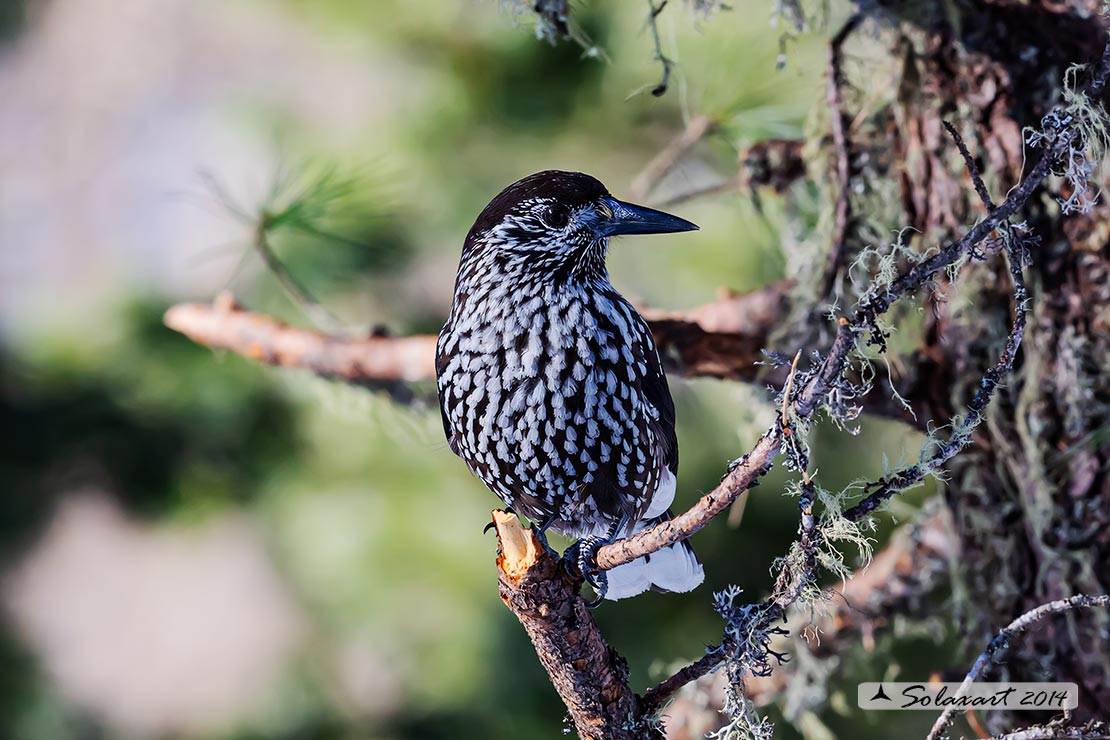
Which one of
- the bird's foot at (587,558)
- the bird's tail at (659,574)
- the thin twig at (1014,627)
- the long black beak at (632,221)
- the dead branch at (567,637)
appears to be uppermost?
the long black beak at (632,221)

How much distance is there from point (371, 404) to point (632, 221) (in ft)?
4.41

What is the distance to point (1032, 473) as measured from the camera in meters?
2.32

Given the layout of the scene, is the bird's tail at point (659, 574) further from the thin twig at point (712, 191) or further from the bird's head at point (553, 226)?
the thin twig at point (712, 191)

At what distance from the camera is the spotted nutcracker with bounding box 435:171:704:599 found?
2117 millimetres

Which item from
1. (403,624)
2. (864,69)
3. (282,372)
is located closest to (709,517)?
(864,69)

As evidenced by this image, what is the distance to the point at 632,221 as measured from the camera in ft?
7.06

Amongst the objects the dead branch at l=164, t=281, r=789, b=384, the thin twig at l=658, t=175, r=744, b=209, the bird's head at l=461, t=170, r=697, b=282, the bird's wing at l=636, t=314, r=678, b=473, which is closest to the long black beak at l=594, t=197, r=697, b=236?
the bird's head at l=461, t=170, r=697, b=282

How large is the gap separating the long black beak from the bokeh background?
1.05m

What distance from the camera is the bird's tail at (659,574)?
2393 mm

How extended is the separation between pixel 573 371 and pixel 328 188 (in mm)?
1286

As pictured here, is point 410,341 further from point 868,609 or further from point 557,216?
point 868,609

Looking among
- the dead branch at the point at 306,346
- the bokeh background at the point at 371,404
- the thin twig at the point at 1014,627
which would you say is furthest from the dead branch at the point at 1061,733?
the dead branch at the point at 306,346

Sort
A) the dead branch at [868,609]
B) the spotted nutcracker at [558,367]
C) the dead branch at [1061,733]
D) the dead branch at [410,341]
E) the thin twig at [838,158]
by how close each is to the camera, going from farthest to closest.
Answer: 1. the dead branch at [868,609]
2. the dead branch at [410,341]
3. the thin twig at [838,158]
4. the spotted nutcracker at [558,367]
5. the dead branch at [1061,733]

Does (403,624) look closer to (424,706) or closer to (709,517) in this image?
(424,706)
